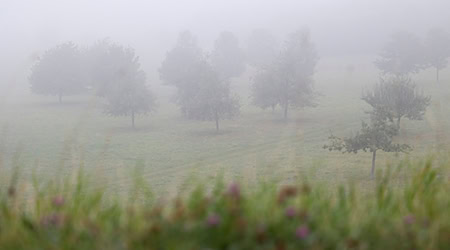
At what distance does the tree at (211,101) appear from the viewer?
4822 centimetres

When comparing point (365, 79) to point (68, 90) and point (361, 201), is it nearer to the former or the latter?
point (68, 90)

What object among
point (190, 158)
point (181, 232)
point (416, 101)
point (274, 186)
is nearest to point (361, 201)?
point (274, 186)

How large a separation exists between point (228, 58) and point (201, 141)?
42934 mm

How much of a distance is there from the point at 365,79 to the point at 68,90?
152 ft

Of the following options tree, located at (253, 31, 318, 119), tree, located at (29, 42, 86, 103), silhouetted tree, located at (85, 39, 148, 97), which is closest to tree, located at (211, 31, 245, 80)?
silhouetted tree, located at (85, 39, 148, 97)

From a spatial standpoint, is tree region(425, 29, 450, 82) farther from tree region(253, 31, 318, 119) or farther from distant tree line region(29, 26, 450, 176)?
tree region(253, 31, 318, 119)

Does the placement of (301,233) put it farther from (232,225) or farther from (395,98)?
(395,98)

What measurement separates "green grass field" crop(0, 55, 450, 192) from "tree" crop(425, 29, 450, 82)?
11.2ft

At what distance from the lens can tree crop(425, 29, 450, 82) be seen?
72.8 m

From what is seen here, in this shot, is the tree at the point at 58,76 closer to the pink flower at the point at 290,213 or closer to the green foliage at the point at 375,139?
the green foliage at the point at 375,139

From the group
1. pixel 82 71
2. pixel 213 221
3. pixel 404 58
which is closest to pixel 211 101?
pixel 82 71

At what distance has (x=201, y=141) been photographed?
4141 centimetres

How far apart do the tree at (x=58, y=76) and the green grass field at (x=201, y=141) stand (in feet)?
5.98

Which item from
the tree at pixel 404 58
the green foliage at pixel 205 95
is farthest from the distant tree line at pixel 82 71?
the tree at pixel 404 58
